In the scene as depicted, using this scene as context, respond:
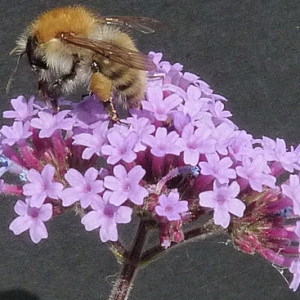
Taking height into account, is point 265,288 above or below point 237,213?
below

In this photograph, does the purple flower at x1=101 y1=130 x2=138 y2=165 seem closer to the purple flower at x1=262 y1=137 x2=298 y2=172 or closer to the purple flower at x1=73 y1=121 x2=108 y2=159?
the purple flower at x1=73 y1=121 x2=108 y2=159

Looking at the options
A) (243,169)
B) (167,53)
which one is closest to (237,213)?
(243,169)

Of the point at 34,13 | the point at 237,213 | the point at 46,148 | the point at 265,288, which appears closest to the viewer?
the point at 237,213

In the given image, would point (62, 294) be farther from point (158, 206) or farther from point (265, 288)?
point (158, 206)

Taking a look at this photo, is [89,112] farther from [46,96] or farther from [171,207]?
[171,207]

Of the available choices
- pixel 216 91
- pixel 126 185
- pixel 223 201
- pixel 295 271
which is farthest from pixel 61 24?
pixel 216 91

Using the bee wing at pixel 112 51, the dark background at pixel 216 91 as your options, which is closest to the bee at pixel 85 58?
the bee wing at pixel 112 51
